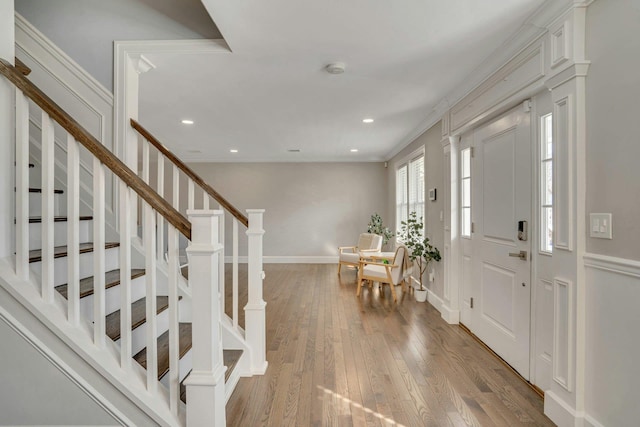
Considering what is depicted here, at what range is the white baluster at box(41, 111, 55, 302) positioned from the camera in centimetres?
154

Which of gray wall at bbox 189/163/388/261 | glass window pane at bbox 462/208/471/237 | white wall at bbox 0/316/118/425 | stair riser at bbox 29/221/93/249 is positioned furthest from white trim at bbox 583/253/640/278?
gray wall at bbox 189/163/388/261

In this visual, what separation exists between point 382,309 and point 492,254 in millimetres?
1664

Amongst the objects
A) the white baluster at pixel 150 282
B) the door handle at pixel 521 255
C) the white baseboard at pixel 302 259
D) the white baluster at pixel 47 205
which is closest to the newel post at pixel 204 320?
the white baluster at pixel 150 282

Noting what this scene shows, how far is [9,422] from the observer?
1.62m

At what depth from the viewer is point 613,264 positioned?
1654mm

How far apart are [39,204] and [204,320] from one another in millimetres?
1735

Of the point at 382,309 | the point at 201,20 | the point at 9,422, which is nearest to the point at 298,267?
the point at 382,309

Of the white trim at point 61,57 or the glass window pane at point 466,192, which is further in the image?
the glass window pane at point 466,192

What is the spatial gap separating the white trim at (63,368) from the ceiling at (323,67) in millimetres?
1915

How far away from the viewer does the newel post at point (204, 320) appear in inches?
60.5

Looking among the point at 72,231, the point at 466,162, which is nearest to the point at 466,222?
the point at 466,162

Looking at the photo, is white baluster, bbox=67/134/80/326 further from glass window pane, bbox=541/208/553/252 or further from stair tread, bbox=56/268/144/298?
glass window pane, bbox=541/208/553/252

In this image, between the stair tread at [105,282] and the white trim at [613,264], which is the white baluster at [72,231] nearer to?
the stair tread at [105,282]

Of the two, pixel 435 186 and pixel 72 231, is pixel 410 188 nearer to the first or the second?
pixel 435 186
